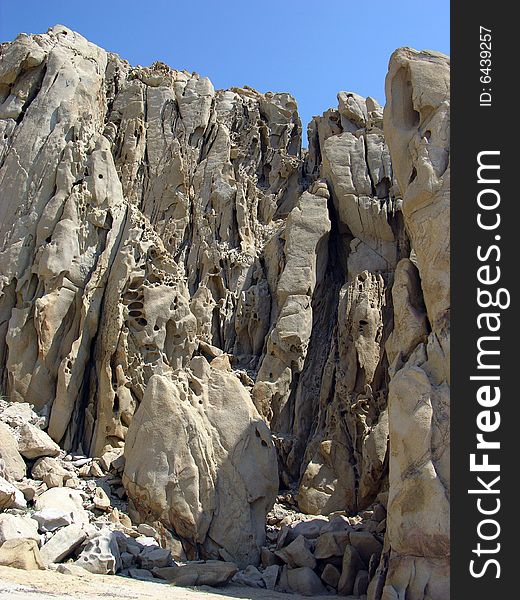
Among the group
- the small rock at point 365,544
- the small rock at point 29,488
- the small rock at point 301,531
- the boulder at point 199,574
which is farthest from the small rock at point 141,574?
the small rock at point 365,544

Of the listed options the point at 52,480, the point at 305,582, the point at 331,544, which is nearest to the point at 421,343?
the point at 331,544

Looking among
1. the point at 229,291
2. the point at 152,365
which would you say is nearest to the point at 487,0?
the point at 152,365

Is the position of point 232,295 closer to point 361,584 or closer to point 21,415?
point 21,415

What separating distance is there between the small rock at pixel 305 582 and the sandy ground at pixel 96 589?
47cm

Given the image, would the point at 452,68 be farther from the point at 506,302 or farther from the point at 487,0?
the point at 506,302

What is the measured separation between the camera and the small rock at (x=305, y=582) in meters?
14.2

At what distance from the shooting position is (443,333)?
13.6 m

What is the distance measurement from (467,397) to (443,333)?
148 inches

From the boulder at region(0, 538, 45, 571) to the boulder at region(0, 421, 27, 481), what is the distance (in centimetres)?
455

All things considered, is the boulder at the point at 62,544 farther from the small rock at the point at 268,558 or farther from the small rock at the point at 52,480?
the small rock at the point at 268,558

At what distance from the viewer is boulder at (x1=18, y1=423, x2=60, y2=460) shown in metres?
18.1

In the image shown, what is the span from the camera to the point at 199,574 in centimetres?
1359

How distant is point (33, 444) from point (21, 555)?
20.6ft

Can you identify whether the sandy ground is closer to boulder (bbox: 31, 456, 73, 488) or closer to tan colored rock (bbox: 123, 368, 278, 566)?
tan colored rock (bbox: 123, 368, 278, 566)
